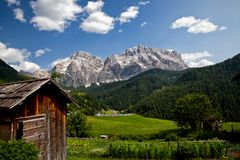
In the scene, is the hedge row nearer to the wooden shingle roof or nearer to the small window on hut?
the wooden shingle roof

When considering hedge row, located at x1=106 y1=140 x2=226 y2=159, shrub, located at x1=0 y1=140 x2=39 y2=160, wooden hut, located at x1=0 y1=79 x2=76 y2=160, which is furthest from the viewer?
hedge row, located at x1=106 y1=140 x2=226 y2=159

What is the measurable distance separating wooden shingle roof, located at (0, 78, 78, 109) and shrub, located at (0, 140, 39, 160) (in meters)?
2.33

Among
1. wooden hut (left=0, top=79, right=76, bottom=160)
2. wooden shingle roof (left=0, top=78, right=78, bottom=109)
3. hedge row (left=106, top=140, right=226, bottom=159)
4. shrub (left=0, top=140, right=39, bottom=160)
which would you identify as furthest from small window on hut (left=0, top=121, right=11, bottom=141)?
hedge row (left=106, top=140, right=226, bottom=159)

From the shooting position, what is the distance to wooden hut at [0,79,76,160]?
1873 cm

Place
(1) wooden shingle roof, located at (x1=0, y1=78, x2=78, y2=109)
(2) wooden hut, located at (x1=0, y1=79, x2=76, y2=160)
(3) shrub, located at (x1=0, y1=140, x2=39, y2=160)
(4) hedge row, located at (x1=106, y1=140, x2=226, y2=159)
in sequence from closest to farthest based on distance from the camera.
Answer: (3) shrub, located at (x1=0, y1=140, x2=39, y2=160)
(1) wooden shingle roof, located at (x1=0, y1=78, x2=78, y2=109)
(2) wooden hut, located at (x1=0, y1=79, x2=76, y2=160)
(4) hedge row, located at (x1=106, y1=140, x2=226, y2=159)

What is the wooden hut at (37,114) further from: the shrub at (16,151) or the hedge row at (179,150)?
the hedge row at (179,150)

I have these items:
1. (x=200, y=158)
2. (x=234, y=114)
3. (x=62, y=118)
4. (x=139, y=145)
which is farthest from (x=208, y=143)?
(x=234, y=114)

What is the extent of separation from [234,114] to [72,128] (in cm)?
13979

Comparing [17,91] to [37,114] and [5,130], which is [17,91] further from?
[5,130]

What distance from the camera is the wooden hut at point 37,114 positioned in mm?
18734

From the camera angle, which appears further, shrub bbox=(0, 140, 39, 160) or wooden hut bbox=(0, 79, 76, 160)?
wooden hut bbox=(0, 79, 76, 160)

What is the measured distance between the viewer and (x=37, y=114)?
20.6 meters

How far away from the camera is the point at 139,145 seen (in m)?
33.8

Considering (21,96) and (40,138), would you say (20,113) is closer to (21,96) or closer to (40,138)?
(21,96)
